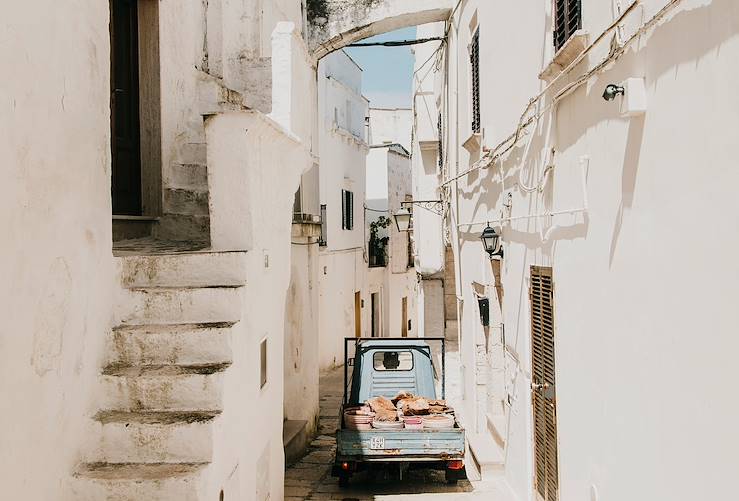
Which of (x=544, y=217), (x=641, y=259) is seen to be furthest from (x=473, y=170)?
(x=641, y=259)

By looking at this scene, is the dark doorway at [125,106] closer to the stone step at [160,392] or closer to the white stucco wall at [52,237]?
the white stucco wall at [52,237]

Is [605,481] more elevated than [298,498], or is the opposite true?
[605,481]

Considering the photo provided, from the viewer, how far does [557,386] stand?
19.6 feet

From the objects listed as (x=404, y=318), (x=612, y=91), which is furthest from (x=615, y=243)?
(x=404, y=318)

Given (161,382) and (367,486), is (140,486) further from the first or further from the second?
(367,486)

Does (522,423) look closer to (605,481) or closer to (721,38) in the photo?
(605,481)

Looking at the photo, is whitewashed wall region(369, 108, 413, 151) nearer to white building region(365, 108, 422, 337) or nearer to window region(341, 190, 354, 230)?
white building region(365, 108, 422, 337)

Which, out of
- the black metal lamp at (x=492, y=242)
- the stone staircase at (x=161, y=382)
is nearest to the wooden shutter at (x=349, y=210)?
the black metal lamp at (x=492, y=242)

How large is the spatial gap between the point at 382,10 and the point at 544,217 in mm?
7741

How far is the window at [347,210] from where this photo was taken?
23391 millimetres

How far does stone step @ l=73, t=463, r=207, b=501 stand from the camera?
4.08m

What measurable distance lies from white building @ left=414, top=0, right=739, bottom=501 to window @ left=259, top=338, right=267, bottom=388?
2447 millimetres

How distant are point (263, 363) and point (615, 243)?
10.3 ft

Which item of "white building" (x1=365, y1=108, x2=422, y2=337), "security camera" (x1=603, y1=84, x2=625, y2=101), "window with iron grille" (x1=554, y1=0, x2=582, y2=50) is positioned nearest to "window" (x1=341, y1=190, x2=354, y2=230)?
"white building" (x1=365, y1=108, x2=422, y2=337)
